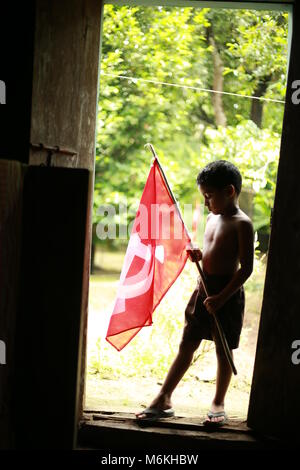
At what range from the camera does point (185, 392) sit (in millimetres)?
4059

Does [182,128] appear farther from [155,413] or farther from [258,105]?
[155,413]

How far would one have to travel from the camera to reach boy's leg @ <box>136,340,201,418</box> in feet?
10.4

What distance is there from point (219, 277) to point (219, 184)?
61 centimetres

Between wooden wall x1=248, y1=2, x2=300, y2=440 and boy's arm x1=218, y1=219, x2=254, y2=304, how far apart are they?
132 millimetres

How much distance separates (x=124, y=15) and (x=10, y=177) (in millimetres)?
2823

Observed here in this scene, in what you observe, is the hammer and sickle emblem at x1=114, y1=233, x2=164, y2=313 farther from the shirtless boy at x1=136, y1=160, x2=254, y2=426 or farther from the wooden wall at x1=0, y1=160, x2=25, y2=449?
the wooden wall at x1=0, y1=160, x2=25, y2=449

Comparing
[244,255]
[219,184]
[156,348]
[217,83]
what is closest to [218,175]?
[219,184]

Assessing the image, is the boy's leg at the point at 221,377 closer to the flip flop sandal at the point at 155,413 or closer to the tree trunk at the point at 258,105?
the flip flop sandal at the point at 155,413

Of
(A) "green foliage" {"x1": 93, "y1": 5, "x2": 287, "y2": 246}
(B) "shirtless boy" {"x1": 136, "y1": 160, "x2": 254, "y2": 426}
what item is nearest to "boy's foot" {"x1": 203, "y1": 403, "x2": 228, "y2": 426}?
(B) "shirtless boy" {"x1": 136, "y1": 160, "x2": 254, "y2": 426}

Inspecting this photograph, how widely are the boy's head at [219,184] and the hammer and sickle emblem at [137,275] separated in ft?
1.70

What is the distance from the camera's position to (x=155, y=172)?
10.9ft
